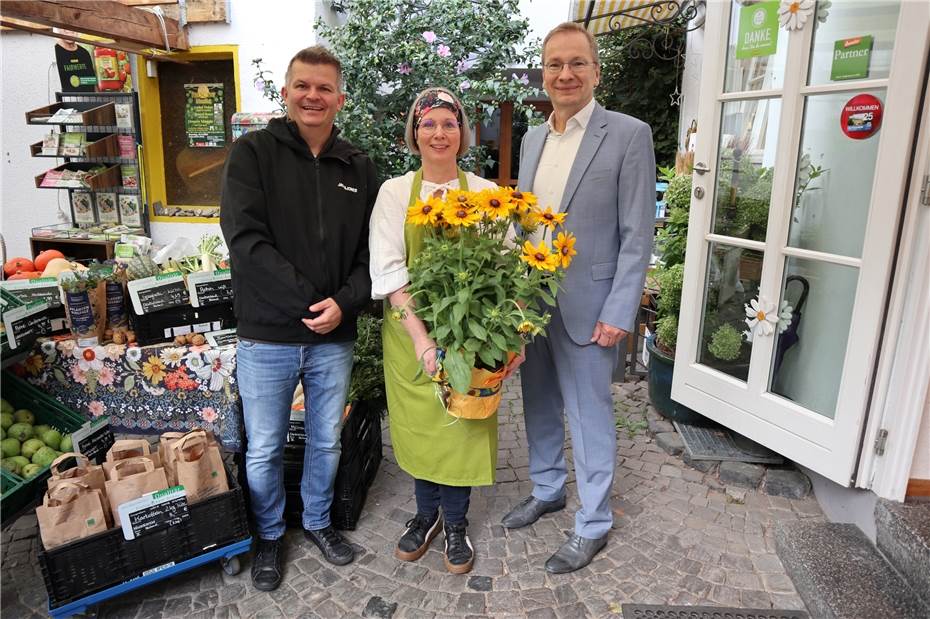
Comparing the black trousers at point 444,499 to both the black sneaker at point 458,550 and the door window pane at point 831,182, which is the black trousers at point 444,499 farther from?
the door window pane at point 831,182

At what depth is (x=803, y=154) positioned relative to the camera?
3.06 meters

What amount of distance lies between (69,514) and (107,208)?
13.6 ft

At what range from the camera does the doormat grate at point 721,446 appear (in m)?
3.47

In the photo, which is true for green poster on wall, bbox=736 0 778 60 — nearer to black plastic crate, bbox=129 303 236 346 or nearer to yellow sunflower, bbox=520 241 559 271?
yellow sunflower, bbox=520 241 559 271

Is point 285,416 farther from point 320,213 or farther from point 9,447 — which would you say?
point 9,447

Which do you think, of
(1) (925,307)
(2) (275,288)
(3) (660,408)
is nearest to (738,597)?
(1) (925,307)

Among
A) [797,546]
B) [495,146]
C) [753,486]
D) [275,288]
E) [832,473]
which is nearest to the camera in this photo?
[275,288]

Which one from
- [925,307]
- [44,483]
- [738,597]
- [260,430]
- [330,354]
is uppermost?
[925,307]

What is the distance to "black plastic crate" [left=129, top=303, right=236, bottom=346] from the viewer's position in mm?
3166

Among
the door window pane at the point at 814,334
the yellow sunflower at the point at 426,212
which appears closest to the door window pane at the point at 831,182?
the door window pane at the point at 814,334

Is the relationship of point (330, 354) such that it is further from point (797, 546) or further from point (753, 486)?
point (753, 486)

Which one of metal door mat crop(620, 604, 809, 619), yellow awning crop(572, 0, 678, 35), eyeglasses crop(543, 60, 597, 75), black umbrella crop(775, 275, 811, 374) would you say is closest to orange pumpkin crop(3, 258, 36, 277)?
eyeglasses crop(543, 60, 597, 75)

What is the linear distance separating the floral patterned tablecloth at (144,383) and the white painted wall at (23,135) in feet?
11.0

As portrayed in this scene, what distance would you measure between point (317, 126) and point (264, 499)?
5.08ft
